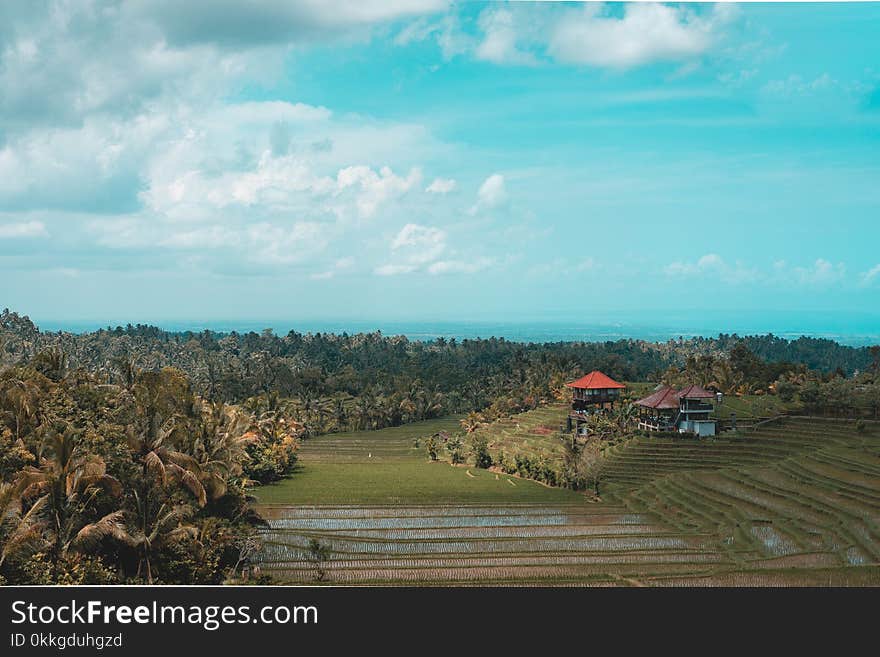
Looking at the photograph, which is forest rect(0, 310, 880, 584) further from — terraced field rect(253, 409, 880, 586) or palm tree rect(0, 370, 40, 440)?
terraced field rect(253, 409, 880, 586)

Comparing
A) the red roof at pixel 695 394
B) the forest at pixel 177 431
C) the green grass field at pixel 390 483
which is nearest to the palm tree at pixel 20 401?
the forest at pixel 177 431

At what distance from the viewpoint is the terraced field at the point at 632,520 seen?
551 inches

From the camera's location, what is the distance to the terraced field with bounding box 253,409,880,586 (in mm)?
13992

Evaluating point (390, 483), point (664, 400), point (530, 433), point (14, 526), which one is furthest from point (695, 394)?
point (14, 526)

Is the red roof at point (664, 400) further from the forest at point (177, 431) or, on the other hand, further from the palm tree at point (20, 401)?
the palm tree at point (20, 401)

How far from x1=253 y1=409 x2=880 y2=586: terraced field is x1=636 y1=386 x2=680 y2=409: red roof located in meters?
1.37

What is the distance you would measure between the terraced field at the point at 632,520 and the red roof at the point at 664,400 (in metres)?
1.37

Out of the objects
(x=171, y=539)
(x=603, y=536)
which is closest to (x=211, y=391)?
(x=603, y=536)

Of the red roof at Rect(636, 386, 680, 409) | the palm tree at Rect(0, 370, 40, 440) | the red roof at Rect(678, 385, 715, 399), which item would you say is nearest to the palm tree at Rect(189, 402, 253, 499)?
the palm tree at Rect(0, 370, 40, 440)

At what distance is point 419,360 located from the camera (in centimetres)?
6712

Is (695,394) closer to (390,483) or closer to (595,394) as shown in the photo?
(595,394)

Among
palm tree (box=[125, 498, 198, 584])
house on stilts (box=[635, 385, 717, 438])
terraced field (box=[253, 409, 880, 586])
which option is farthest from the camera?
house on stilts (box=[635, 385, 717, 438])
